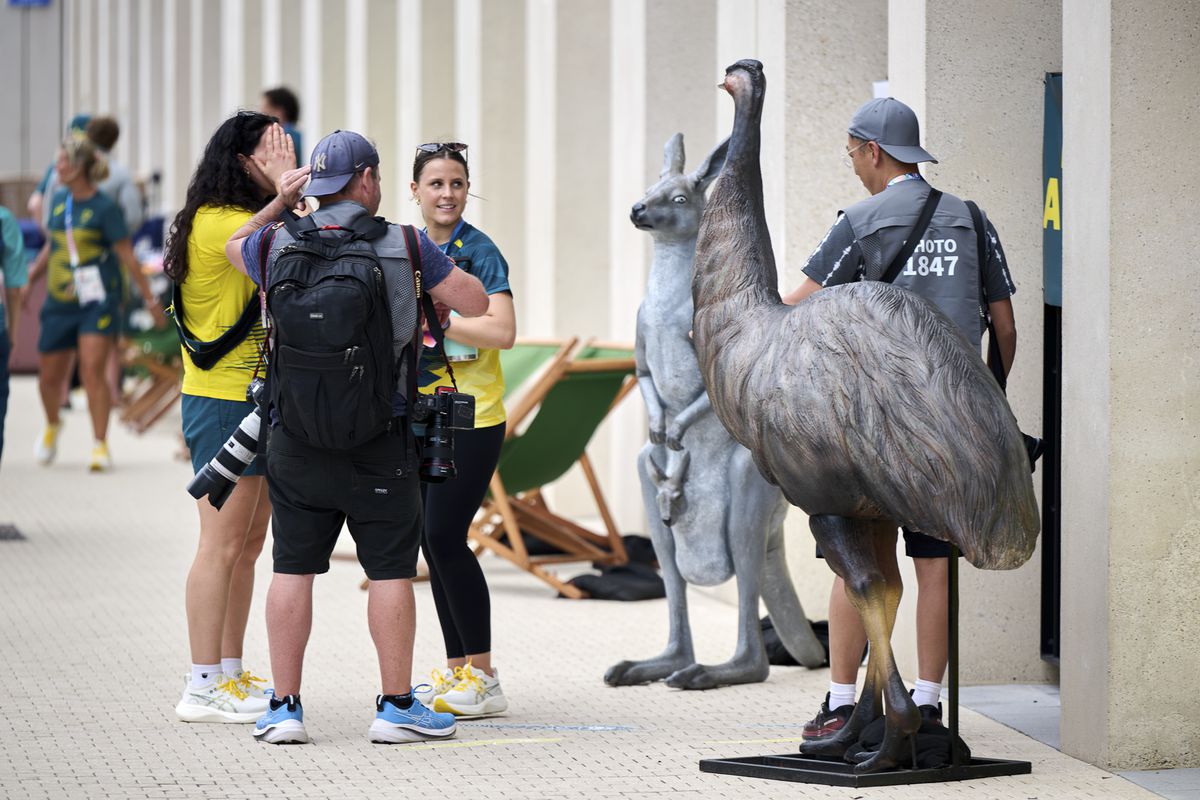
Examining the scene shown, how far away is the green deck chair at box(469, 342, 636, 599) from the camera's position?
8.77 m

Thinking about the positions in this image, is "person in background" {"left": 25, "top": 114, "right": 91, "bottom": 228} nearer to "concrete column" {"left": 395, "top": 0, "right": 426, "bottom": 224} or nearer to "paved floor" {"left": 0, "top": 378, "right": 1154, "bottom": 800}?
"concrete column" {"left": 395, "top": 0, "right": 426, "bottom": 224}

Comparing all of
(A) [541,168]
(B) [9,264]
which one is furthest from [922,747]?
(A) [541,168]

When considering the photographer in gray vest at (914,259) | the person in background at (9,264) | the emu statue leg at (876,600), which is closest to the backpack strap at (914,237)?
the photographer in gray vest at (914,259)

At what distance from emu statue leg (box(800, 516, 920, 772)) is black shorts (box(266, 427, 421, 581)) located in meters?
1.23

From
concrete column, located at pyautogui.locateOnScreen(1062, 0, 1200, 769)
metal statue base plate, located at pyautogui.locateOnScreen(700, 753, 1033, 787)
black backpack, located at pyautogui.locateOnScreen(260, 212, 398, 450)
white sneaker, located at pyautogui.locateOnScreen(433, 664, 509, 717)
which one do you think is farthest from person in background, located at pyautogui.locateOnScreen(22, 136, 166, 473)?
concrete column, located at pyautogui.locateOnScreen(1062, 0, 1200, 769)

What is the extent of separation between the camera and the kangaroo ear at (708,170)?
21.1ft

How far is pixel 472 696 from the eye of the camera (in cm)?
600

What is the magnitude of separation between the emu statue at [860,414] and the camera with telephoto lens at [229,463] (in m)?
1.41

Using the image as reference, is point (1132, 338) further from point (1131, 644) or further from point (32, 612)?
point (32, 612)

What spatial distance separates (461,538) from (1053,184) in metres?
2.41

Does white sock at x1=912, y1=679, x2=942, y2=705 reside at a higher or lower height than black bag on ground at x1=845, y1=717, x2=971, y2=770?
higher

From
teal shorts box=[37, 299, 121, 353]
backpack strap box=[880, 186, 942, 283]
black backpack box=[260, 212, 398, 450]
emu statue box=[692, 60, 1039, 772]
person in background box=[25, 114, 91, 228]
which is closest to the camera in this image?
emu statue box=[692, 60, 1039, 772]

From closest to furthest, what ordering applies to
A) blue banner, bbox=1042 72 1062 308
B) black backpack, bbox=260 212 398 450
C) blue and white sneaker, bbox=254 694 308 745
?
black backpack, bbox=260 212 398 450, blue and white sneaker, bbox=254 694 308 745, blue banner, bbox=1042 72 1062 308

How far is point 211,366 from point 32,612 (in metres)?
2.62
